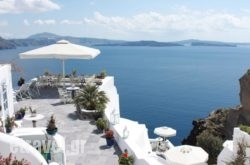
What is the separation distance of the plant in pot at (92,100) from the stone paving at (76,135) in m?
0.73

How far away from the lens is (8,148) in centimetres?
954

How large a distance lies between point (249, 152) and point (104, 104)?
30.2 ft

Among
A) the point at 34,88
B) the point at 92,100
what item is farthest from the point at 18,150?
the point at 34,88

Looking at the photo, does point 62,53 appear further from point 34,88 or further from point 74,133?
point 74,133

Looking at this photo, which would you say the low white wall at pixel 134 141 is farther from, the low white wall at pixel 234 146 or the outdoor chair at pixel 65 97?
the low white wall at pixel 234 146

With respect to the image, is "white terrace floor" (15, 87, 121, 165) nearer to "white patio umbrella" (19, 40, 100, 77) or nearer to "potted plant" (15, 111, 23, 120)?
"potted plant" (15, 111, 23, 120)

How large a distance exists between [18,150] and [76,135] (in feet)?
19.1

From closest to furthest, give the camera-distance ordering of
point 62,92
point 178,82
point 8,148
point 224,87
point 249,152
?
point 8,148
point 249,152
point 62,92
point 224,87
point 178,82

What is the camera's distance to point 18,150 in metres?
9.58

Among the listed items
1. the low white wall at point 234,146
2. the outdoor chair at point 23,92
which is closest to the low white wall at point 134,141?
the low white wall at point 234,146

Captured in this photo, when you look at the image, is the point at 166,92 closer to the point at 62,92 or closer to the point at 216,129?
the point at 216,129

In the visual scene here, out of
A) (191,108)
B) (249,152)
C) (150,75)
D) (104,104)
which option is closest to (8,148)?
(249,152)

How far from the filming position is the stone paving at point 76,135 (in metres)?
12.9

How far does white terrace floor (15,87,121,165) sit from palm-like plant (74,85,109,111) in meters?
0.82
